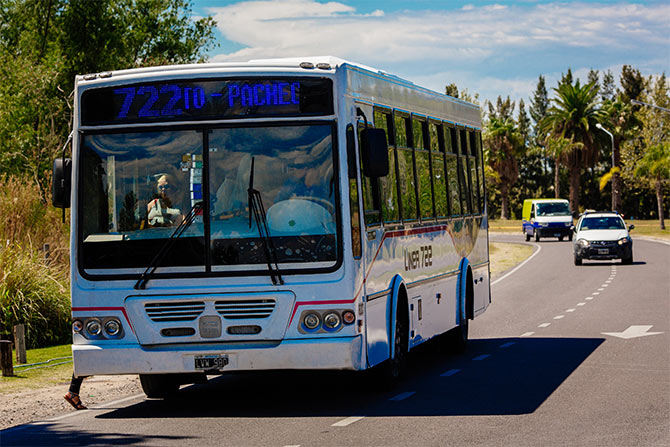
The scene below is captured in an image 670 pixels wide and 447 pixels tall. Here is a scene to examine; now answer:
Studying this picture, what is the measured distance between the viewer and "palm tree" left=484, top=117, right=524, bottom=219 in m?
104

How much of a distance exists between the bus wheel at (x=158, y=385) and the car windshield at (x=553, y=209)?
170ft

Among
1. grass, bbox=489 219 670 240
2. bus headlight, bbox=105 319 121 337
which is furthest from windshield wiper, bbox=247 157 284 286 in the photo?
grass, bbox=489 219 670 240

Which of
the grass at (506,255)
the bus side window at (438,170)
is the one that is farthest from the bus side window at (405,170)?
the grass at (506,255)

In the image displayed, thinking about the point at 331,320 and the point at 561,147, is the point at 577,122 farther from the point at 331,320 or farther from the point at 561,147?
the point at 331,320

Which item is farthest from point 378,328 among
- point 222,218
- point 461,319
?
point 461,319

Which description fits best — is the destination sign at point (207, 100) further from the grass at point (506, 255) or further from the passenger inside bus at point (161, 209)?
the grass at point (506, 255)

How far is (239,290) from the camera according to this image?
1055cm

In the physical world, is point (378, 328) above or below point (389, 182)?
below

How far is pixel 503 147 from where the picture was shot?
10425 centimetres

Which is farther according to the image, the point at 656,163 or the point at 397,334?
the point at 656,163

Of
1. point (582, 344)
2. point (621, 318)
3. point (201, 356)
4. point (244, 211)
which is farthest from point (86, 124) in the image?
point (621, 318)

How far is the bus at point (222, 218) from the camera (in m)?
10.5

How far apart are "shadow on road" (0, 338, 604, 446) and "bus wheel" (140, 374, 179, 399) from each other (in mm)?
110

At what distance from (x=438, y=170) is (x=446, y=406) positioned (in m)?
4.44
